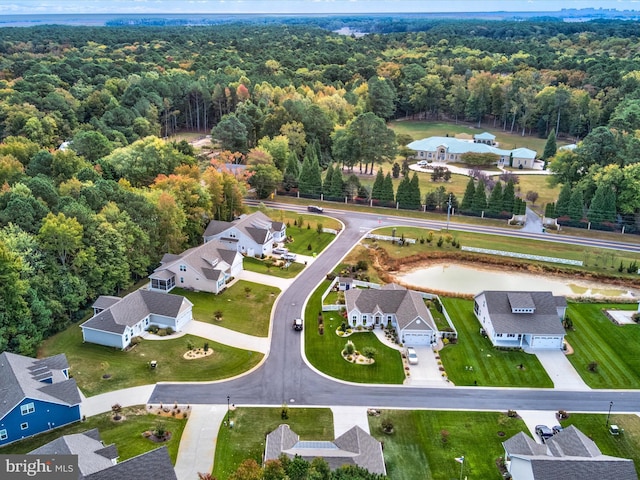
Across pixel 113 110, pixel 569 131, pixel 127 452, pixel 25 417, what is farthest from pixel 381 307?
pixel 569 131

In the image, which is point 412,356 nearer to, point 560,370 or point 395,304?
point 395,304

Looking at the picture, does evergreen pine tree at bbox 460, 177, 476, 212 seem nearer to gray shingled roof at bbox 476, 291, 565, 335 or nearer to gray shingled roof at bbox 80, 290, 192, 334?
gray shingled roof at bbox 476, 291, 565, 335

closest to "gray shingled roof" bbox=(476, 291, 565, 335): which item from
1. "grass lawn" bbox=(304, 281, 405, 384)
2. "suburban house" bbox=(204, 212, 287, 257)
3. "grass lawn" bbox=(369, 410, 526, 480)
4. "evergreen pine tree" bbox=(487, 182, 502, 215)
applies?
"grass lawn" bbox=(304, 281, 405, 384)

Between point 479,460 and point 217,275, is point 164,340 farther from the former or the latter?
point 479,460

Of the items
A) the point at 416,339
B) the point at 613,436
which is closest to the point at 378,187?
the point at 416,339

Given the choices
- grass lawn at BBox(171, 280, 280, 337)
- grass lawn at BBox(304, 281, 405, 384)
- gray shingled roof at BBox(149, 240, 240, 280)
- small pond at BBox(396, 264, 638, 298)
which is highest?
gray shingled roof at BBox(149, 240, 240, 280)

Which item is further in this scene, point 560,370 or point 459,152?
point 459,152
